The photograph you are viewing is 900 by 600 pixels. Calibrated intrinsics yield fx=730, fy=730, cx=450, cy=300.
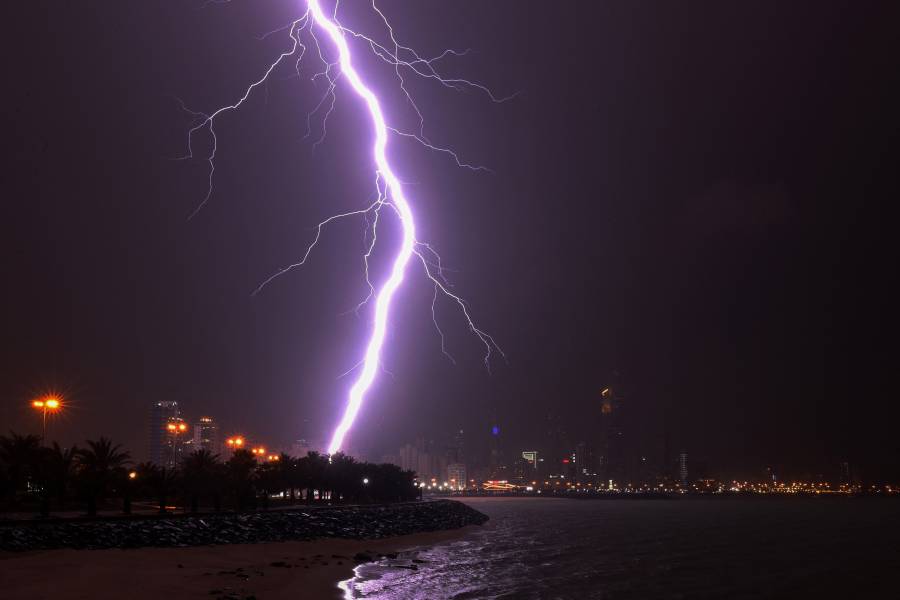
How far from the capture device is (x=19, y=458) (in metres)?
31.5

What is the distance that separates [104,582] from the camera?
21203mm

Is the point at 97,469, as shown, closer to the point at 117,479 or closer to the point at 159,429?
the point at 117,479

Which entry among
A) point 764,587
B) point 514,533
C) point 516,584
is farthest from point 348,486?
point 764,587

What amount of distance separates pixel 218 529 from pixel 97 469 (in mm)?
6109

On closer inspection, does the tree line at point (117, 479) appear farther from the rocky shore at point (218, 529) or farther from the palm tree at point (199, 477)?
the rocky shore at point (218, 529)

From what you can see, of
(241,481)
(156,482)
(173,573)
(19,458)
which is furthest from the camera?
(241,481)

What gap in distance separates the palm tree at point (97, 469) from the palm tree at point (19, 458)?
Result: 1.98 meters

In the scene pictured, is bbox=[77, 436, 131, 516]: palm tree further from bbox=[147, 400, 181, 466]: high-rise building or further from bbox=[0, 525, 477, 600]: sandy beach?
bbox=[147, 400, 181, 466]: high-rise building

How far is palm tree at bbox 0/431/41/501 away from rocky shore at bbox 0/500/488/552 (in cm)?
440

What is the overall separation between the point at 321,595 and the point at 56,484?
50.8ft

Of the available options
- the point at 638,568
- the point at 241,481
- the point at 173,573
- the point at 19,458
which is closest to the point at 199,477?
the point at 241,481

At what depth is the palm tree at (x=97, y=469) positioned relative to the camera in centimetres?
3203

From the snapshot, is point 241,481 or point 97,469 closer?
point 97,469

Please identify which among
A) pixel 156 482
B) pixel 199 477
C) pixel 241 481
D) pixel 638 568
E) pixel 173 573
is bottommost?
pixel 638 568
